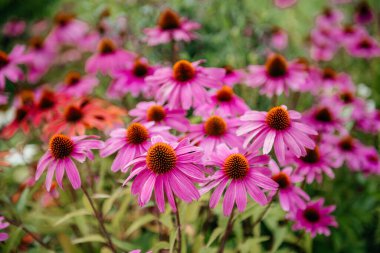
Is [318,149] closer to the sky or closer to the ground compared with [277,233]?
closer to the sky

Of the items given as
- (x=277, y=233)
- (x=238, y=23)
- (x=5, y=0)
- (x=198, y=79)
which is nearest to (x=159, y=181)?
(x=198, y=79)

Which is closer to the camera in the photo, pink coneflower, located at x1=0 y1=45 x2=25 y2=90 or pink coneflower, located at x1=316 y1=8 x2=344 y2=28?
pink coneflower, located at x1=0 y1=45 x2=25 y2=90

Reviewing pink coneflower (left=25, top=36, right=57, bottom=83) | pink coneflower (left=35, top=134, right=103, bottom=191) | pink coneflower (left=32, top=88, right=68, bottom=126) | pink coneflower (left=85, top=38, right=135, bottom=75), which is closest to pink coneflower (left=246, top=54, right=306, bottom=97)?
pink coneflower (left=85, top=38, right=135, bottom=75)

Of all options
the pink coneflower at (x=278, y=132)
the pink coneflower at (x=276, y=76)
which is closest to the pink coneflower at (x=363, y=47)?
the pink coneflower at (x=276, y=76)

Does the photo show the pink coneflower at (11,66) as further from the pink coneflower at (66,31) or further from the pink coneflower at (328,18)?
the pink coneflower at (328,18)

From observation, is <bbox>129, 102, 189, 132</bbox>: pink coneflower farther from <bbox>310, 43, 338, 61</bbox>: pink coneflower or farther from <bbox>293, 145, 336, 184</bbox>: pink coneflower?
<bbox>310, 43, 338, 61</bbox>: pink coneflower

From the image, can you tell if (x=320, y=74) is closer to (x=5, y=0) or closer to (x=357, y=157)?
(x=357, y=157)
